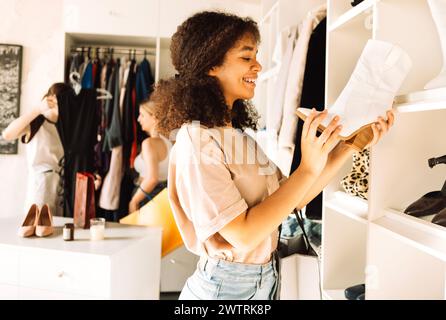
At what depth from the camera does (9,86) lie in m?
1.80

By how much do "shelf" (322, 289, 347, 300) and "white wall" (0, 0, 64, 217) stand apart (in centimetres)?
149

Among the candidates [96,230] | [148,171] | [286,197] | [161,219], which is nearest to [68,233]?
[96,230]

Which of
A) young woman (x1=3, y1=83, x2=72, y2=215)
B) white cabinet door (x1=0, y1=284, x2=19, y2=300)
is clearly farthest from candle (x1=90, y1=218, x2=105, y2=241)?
young woman (x1=3, y1=83, x2=72, y2=215)

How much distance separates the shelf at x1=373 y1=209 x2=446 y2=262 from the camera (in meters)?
0.60

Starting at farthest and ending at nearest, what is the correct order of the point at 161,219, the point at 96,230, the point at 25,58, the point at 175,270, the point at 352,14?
the point at 175,270 < the point at 25,58 < the point at 161,219 < the point at 96,230 < the point at 352,14

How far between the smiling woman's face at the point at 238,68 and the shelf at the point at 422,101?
28 centimetres

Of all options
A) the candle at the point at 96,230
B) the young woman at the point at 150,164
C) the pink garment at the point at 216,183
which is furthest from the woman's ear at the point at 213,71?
the young woman at the point at 150,164

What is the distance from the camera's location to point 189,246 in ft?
2.55

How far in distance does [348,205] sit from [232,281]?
1.23 ft

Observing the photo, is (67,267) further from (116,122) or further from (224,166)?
(116,122)

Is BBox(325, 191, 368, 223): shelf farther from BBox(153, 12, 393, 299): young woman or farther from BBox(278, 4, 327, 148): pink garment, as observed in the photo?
BBox(278, 4, 327, 148): pink garment

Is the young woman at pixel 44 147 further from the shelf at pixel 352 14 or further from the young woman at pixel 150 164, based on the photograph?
the shelf at pixel 352 14
